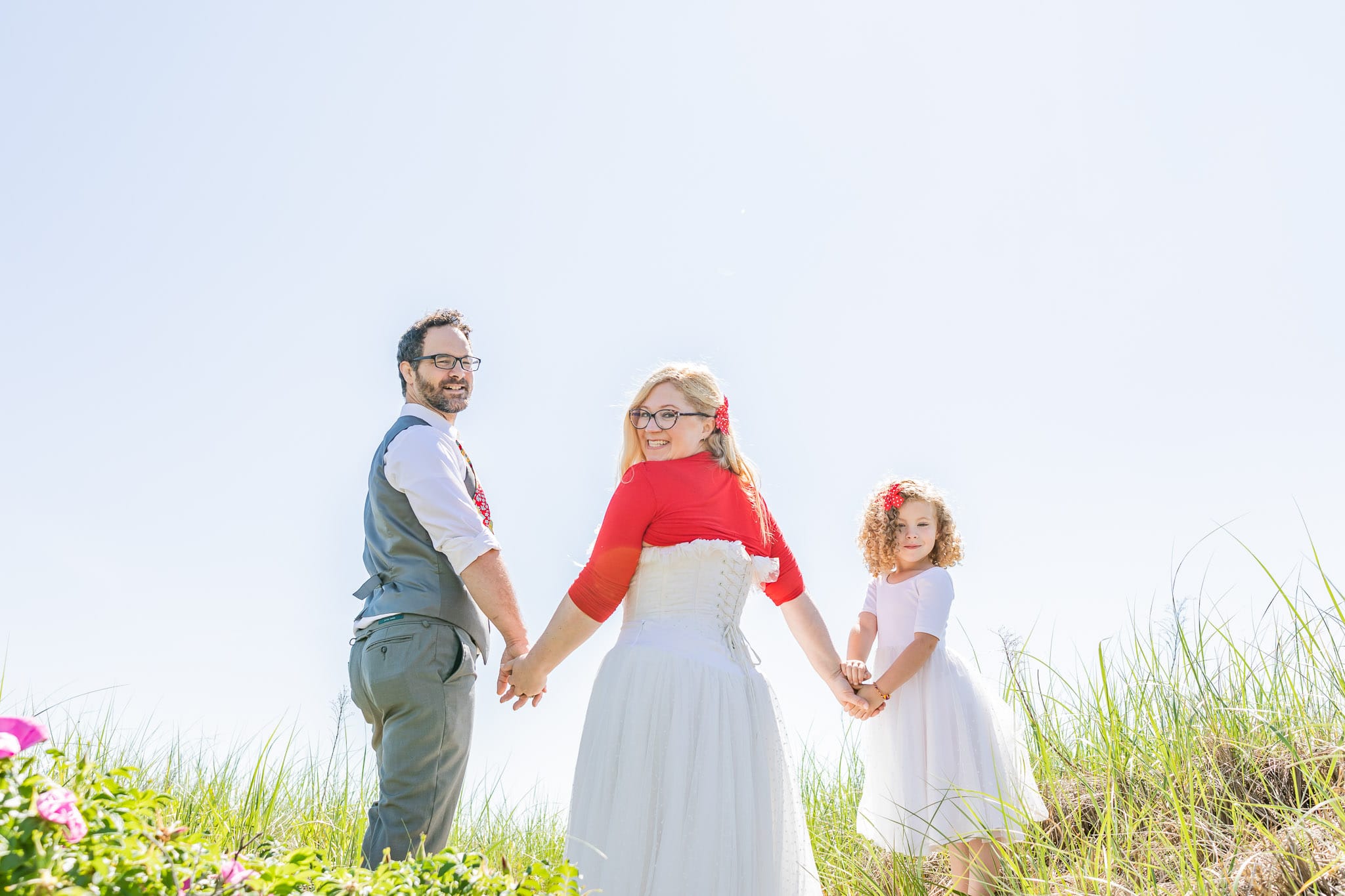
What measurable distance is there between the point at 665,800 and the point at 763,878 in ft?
1.40

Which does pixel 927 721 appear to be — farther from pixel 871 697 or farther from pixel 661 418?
pixel 661 418

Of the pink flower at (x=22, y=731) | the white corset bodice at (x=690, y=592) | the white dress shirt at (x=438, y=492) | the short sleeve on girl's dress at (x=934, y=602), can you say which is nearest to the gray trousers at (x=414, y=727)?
the white dress shirt at (x=438, y=492)

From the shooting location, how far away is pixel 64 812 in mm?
1455

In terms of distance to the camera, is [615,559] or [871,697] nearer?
[615,559]

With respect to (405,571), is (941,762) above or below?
below

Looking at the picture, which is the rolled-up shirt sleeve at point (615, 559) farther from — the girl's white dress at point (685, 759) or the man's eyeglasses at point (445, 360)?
the man's eyeglasses at point (445, 360)

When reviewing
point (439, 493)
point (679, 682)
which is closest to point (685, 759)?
point (679, 682)

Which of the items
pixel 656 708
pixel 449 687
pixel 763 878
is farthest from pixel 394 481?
pixel 763 878

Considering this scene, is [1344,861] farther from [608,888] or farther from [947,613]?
[608,888]

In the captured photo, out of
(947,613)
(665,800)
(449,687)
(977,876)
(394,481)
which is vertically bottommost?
(977,876)

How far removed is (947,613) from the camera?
13.6 feet

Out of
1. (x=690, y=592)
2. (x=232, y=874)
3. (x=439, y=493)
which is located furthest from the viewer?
(x=439, y=493)

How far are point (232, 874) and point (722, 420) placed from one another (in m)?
2.65

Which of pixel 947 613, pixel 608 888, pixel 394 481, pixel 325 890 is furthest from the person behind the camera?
pixel 947 613
